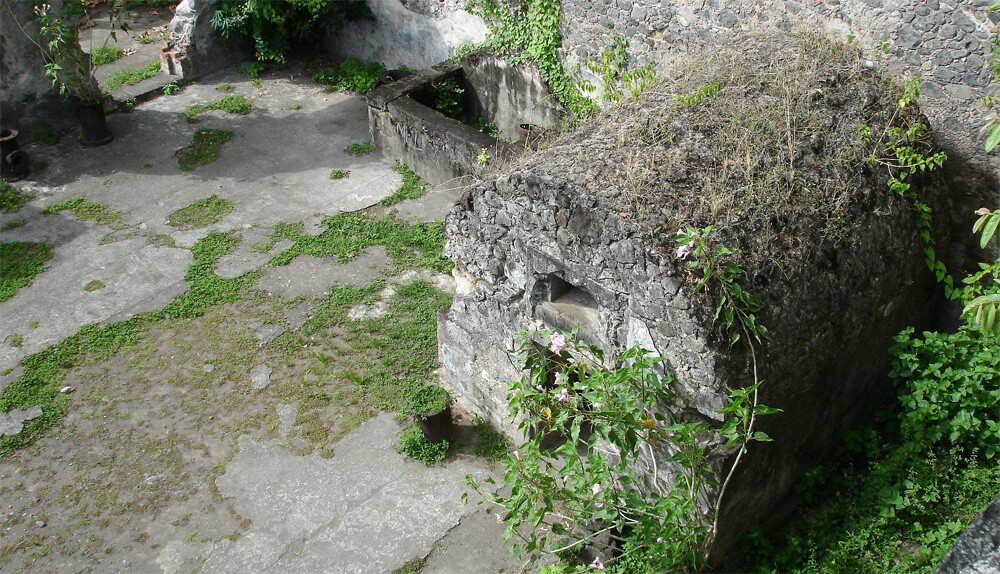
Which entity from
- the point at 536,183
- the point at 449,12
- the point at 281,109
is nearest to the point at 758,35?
the point at 536,183

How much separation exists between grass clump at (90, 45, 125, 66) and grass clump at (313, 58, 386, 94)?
299 centimetres

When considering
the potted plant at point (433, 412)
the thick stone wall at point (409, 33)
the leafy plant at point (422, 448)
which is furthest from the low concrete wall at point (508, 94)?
the leafy plant at point (422, 448)

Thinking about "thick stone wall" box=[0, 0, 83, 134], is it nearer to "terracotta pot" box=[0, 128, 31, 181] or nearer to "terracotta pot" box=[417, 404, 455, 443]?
"terracotta pot" box=[0, 128, 31, 181]

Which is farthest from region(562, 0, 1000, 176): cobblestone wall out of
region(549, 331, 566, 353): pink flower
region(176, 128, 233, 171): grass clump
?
region(176, 128, 233, 171): grass clump

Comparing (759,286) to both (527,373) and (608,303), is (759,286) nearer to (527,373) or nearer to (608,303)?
(608,303)

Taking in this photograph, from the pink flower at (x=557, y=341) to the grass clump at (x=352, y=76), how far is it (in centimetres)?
688

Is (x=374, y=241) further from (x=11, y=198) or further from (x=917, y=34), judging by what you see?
(x=917, y=34)

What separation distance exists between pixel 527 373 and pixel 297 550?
1.81 meters

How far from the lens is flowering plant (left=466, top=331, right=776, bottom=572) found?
13.6 ft

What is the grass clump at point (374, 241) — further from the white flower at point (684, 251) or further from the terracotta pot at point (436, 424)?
the white flower at point (684, 251)

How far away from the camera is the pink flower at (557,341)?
4.46 m

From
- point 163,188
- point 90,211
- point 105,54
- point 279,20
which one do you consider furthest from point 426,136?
point 105,54

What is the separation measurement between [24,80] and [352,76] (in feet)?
12.3

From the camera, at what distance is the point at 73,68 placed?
931 centimetres
